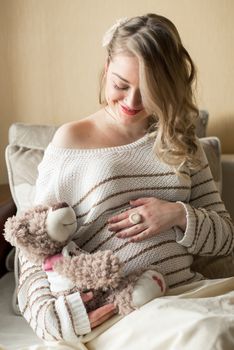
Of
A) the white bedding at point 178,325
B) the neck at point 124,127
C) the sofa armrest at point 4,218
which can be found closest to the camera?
the white bedding at point 178,325

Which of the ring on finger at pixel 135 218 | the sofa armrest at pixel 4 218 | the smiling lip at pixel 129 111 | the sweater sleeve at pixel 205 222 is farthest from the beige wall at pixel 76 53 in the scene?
the ring on finger at pixel 135 218

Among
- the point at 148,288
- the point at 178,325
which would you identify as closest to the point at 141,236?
the point at 148,288

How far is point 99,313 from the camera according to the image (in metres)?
1.16

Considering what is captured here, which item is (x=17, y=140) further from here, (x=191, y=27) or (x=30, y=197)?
(x=191, y=27)

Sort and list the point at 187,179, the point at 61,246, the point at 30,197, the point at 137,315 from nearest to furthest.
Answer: the point at 137,315
the point at 61,246
the point at 187,179
the point at 30,197

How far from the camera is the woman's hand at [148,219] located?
4.12 ft

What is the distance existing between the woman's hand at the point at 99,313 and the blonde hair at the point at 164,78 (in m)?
0.41

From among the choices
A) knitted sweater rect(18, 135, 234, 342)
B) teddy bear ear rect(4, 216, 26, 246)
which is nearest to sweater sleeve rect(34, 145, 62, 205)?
knitted sweater rect(18, 135, 234, 342)

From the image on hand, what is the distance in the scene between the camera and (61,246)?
123cm

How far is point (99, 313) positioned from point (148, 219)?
26cm

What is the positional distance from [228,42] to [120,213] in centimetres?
93

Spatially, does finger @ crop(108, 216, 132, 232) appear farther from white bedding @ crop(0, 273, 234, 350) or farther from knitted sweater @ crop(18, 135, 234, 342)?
white bedding @ crop(0, 273, 234, 350)

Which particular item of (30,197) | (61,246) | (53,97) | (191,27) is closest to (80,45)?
(53,97)

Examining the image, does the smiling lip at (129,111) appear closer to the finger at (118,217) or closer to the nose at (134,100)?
the nose at (134,100)
